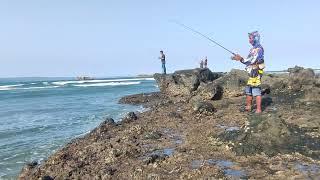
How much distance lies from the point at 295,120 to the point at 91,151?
546cm

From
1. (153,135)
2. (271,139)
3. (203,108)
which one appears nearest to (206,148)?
(271,139)

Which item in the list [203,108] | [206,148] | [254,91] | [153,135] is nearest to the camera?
[206,148]

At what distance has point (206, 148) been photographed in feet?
33.1

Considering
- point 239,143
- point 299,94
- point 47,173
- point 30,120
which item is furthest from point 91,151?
point 30,120

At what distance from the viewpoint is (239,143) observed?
32.7 ft

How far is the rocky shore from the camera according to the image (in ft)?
27.2

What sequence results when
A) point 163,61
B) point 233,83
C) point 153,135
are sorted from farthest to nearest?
point 163,61 < point 233,83 < point 153,135

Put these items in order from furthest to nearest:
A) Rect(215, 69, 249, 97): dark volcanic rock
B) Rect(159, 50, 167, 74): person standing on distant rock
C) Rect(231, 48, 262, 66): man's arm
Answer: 1. Rect(159, 50, 167, 74): person standing on distant rock
2. Rect(215, 69, 249, 97): dark volcanic rock
3. Rect(231, 48, 262, 66): man's arm

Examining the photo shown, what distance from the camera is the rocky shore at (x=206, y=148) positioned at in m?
8.30

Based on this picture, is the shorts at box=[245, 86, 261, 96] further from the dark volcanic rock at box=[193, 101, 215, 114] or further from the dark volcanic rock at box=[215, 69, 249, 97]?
the dark volcanic rock at box=[215, 69, 249, 97]

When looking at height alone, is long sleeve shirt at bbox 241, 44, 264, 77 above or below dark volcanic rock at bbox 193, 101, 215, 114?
above

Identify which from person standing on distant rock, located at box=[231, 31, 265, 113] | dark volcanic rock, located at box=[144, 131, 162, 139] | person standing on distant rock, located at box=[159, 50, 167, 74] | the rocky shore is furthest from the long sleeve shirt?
person standing on distant rock, located at box=[159, 50, 167, 74]

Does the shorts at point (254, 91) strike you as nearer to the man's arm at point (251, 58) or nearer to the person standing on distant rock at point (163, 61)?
the man's arm at point (251, 58)

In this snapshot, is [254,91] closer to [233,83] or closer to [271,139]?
[271,139]
